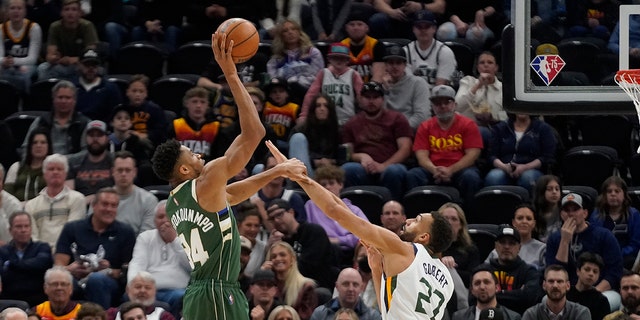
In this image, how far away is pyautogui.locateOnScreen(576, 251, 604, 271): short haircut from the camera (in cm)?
1175

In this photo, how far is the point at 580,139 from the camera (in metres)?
14.2

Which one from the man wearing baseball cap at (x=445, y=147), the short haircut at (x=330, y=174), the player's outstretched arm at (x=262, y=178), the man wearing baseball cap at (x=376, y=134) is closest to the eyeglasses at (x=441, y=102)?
the man wearing baseball cap at (x=445, y=147)

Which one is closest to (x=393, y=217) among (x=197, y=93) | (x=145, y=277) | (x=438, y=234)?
(x=145, y=277)

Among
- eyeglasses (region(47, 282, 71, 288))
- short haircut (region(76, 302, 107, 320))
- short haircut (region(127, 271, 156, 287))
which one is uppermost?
short haircut (region(127, 271, 156, 287))

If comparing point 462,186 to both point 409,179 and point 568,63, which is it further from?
point 568,63

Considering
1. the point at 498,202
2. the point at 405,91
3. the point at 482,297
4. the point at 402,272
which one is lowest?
the point at 482,297

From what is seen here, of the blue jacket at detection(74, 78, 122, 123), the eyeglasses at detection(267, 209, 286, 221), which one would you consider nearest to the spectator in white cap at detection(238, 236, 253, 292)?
the eyeglasses at detection(267, 209, 286, 221)

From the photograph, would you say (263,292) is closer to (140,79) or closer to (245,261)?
(245,261)

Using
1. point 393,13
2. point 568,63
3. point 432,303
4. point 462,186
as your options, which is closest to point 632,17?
point 568,63

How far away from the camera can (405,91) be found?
14344 mm

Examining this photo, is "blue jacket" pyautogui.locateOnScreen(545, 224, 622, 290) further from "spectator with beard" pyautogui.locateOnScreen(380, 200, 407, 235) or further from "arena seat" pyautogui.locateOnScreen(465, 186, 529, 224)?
"spectator with beard" pyautogui.locateOnScreen(380, 200, 407, 235)

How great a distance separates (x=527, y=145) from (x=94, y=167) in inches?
174

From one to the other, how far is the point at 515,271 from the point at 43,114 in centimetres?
559

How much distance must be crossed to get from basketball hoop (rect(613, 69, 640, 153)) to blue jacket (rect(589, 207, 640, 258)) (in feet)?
11.3
